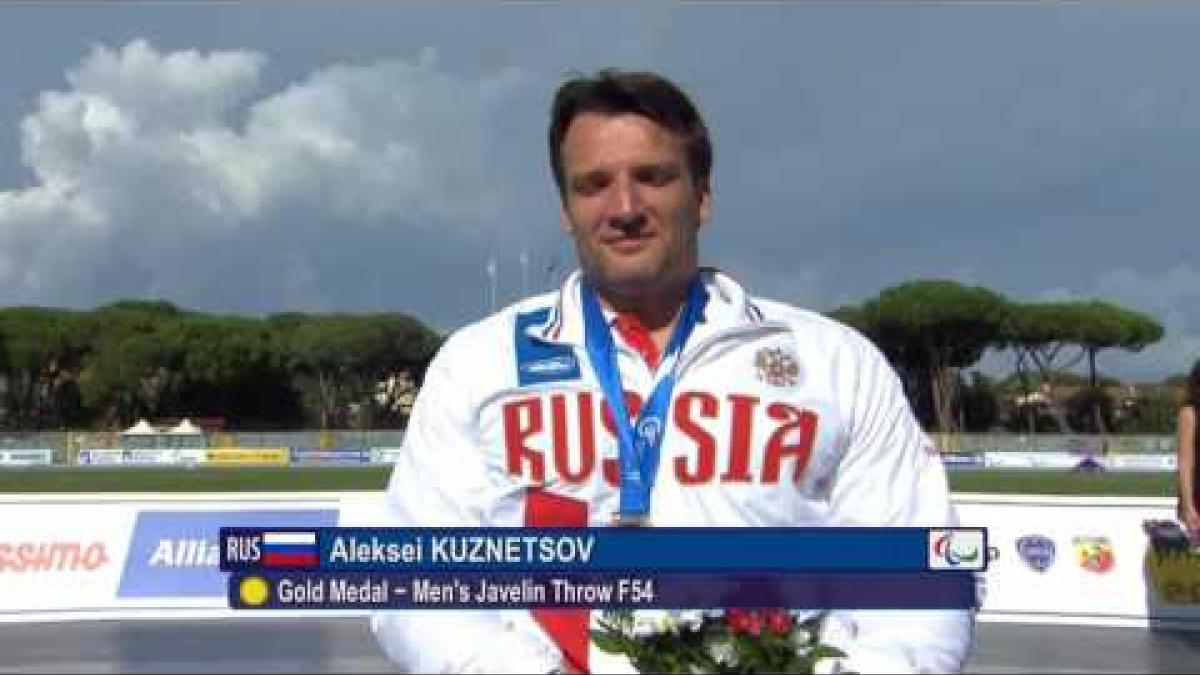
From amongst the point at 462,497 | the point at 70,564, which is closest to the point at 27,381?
the point at 70,564

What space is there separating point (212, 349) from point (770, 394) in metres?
86.6

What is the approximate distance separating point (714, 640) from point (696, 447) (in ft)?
0.91

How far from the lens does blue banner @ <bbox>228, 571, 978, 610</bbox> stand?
2379 millimetres

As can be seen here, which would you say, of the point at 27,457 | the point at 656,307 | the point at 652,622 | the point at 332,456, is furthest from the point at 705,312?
the point at 27,457

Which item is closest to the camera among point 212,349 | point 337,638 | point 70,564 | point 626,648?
point 626,648

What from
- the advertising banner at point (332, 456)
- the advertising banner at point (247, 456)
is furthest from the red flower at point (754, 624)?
the advertising banner at point (247, 456)

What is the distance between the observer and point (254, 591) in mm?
2689

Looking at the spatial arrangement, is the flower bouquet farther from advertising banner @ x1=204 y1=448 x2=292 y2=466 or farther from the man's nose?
advertising banner @ x1=204 y1=448 x2=292 y2=466

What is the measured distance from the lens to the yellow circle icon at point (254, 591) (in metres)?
2.67

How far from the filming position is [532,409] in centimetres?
248

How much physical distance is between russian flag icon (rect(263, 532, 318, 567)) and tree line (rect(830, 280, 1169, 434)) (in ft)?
274

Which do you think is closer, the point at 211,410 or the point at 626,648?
the point at 626,648

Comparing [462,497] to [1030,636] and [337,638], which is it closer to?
[337,638]

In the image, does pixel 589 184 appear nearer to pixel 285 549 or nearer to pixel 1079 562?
pixel 285 549
